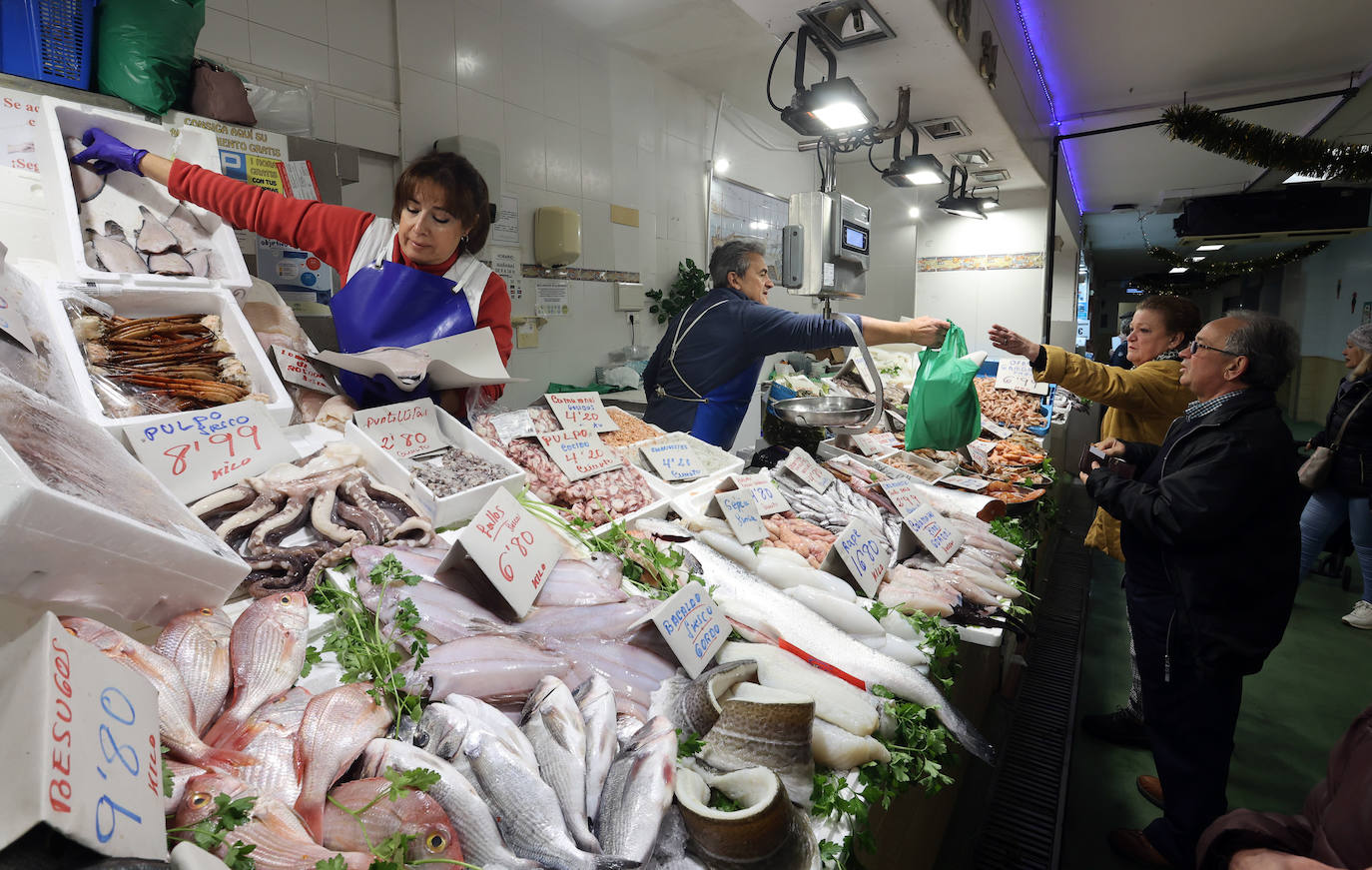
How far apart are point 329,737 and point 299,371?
1526mm

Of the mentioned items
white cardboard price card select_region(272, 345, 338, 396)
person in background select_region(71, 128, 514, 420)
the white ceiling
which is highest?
the white ceiling

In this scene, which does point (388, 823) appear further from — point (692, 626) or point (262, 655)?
point (692, 626)

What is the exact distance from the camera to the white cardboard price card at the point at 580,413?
2705 mm

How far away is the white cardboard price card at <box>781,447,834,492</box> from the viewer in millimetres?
2863

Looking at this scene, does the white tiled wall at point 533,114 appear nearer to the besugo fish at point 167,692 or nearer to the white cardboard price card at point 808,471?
the white cardboard price card at point 808,471

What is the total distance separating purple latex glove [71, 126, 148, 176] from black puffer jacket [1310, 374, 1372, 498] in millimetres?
6544

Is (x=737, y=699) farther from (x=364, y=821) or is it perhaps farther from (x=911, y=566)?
(x=911, y=566)

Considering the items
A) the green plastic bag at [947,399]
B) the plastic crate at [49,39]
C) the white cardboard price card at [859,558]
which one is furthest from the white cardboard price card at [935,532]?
the plastic crate at [49,39]

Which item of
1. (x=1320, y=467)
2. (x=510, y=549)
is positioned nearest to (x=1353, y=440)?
(x=1320, y=467)

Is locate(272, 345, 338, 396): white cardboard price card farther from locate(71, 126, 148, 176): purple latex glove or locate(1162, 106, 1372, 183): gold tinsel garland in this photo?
locate(1162, 106, 1372, 183): gold tinsel garland

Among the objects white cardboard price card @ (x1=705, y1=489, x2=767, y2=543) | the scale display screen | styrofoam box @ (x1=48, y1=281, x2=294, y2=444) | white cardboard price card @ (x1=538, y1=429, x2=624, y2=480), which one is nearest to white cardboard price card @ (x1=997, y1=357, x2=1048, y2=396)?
the scale display screen

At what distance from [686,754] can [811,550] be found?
1208 millimetres

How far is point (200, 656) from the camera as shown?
3.69 ft

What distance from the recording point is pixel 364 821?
92 centimetres
